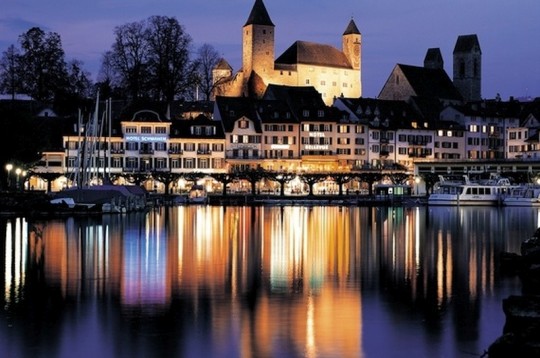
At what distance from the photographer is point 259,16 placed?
139500mm

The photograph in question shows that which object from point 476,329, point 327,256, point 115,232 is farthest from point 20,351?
point 115,232

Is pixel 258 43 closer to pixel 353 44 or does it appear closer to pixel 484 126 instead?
pixel 353 44

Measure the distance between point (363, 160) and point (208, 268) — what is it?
80.6 meters

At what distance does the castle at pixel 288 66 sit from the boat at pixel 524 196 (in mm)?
44695

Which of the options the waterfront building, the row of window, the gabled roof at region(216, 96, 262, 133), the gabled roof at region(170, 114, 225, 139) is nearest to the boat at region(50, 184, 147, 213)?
the row of window

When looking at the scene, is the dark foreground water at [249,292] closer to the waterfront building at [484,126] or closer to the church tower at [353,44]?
the waterfront building at [484,126]

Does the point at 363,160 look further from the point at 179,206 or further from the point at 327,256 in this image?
the point at 327,256

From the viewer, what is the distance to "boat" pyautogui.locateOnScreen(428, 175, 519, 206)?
96625 mm

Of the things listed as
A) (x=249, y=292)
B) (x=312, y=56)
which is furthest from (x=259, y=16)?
(x=249, y=292)

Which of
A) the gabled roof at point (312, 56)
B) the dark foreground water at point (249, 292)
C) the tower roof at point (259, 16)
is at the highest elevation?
the tower roof at point (259, 16)

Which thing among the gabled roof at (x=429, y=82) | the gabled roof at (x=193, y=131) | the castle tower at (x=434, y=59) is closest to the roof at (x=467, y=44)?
the castle tower at (x=434, y=59)

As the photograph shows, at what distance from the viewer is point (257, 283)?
30.8 m

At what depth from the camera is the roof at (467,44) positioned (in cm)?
16712

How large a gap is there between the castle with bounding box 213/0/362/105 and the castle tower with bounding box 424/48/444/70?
15835 mm
